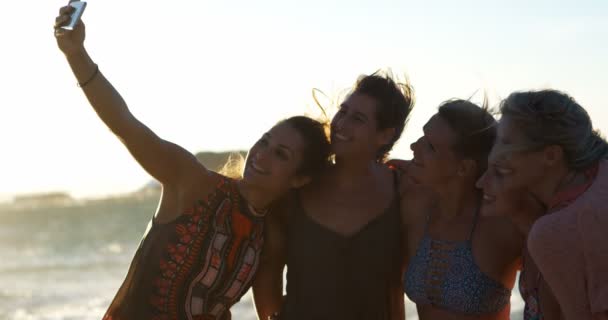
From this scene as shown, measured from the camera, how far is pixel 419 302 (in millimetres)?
4453

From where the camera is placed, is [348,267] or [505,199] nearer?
[505,199]

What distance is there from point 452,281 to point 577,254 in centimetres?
134

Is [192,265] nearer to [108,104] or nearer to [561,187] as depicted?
[108,104]

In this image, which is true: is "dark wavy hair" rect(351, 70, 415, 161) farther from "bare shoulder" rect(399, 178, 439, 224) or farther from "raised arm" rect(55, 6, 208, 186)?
"raised arm" rect(55, 6, 208, 186)

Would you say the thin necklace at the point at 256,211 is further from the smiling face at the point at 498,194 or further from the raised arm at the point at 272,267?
the smiling face at the point at 498,194

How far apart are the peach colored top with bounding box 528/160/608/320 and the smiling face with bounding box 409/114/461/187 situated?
129cm

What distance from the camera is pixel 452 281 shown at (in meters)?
4.35

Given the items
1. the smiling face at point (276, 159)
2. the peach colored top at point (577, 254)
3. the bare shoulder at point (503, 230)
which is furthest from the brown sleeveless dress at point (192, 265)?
the peach colored top at point (577, 254)

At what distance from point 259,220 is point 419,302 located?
2.69 ft

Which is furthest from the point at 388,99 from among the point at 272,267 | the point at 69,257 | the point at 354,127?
the point at 69,257

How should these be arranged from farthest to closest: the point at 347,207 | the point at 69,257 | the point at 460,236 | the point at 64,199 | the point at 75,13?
the point at 64,199 → the point at 69,257 → the point at 347,207 → the point at 460,236 → the point at 75,13

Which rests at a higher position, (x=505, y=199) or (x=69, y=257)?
(x=69, y=257)

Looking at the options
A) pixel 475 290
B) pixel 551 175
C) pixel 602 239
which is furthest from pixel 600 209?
pixel 475 290

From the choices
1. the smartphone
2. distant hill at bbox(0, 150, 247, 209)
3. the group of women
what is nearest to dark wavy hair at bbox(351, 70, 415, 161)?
the group of women
